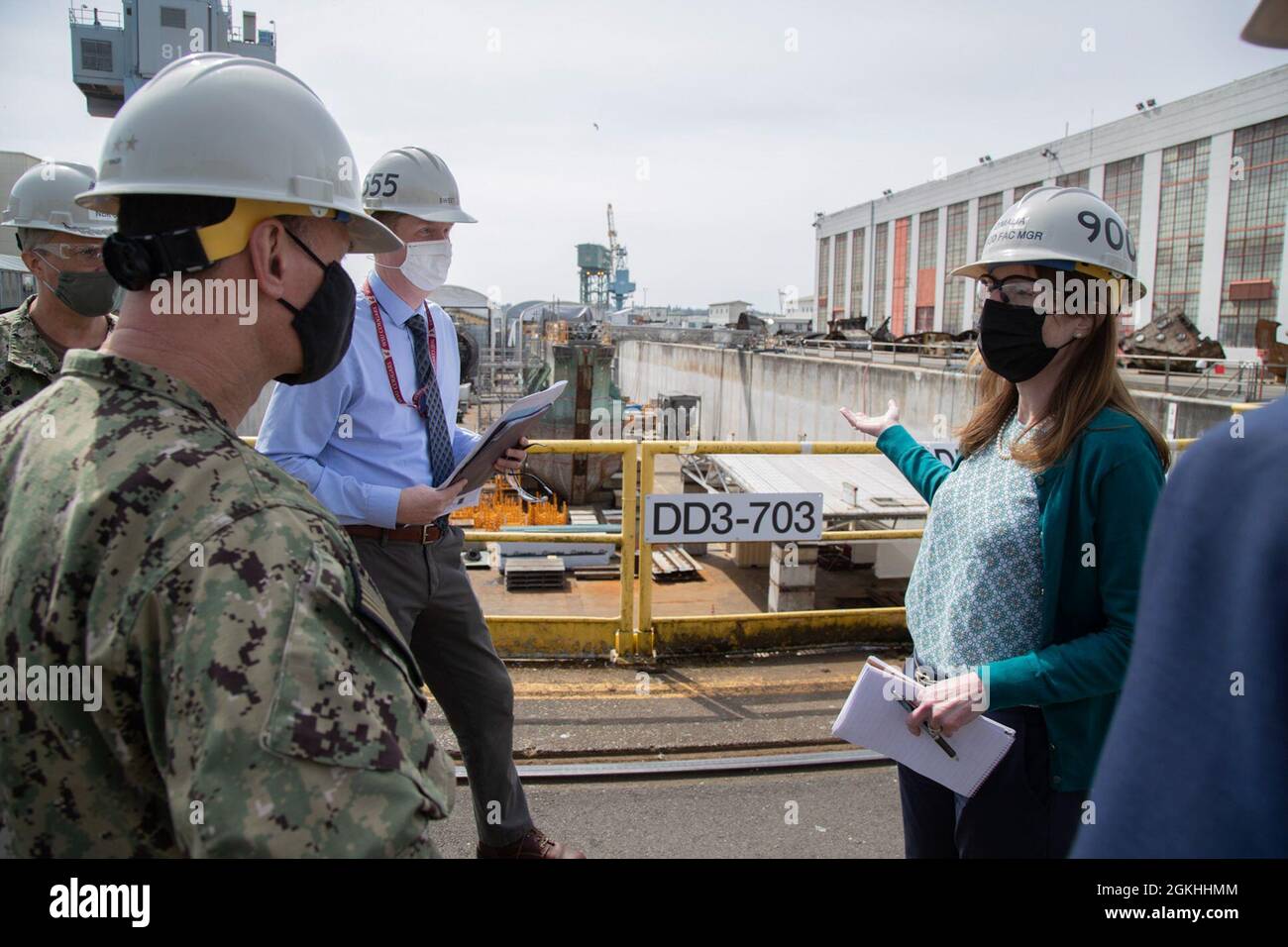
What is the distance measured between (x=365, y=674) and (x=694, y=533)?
4442 mm

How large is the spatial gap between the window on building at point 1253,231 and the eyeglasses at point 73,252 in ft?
130

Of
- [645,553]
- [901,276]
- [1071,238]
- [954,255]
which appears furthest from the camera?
[901,276]

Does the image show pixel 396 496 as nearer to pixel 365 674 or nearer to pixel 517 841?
pixel 517 841

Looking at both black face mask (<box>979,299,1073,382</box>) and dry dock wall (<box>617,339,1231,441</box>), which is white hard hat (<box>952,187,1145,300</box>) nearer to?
black face mask (<box>979,299,1073,382</box>)

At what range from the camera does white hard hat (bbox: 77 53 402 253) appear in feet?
4.01

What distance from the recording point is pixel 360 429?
9.12 feet

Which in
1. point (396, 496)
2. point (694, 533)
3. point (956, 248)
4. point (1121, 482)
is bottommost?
point (694, 533)

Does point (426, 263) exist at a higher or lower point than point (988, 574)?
higher

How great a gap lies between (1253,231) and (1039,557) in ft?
136

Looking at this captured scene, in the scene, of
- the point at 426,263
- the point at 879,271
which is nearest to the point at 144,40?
the point at 426,263

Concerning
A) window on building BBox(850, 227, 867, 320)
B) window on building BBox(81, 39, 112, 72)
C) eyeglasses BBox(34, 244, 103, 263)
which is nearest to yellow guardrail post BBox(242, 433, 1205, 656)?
eyeglasses BBox(34, 244, 103, 263)

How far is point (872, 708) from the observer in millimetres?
2154

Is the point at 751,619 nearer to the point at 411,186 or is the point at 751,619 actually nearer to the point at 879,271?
the point at 411,186
